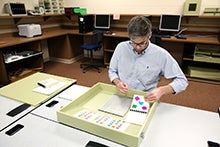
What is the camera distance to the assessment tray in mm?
900

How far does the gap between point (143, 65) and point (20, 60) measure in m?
2.54

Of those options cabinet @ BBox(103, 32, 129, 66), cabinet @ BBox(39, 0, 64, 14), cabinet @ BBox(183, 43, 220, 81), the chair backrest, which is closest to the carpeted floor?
cabinet @ BBox(183, 43, 220, 81)

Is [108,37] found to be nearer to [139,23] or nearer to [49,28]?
[49,28]

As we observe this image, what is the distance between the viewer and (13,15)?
3.29 metres

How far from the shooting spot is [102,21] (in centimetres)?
420

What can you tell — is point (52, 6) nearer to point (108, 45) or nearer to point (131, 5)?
point (108, 45)

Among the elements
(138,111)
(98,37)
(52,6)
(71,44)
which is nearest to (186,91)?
(98,37)

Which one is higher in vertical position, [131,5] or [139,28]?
[131,5]

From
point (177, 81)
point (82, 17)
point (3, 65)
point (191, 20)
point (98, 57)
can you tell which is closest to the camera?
point (177, 81)

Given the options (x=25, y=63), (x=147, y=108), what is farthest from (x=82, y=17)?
(x=147, y=108)

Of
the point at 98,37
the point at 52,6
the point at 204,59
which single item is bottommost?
the point at 204,59

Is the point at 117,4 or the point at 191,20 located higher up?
the point at 117,4

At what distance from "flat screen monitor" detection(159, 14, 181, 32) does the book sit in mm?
2793

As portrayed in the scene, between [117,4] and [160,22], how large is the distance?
1165 millimetres
